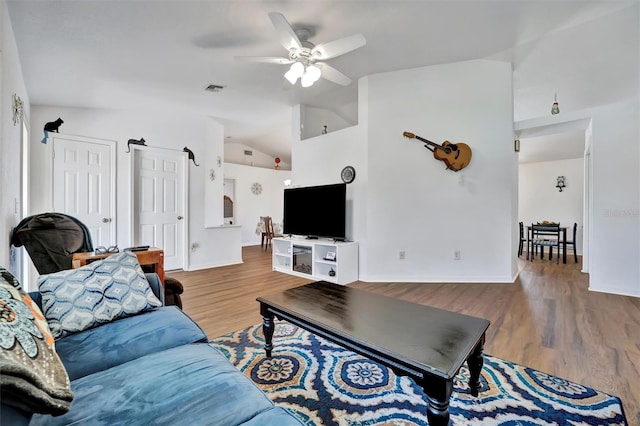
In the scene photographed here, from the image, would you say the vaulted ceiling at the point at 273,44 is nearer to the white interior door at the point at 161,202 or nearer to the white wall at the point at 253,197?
the white interior door at the point at 161,202

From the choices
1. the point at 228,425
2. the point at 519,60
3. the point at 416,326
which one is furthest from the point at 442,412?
the point at 519,60

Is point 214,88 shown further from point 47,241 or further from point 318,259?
point 318,259

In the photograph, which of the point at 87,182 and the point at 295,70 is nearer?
the point at 295,70

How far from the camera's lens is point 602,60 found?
3.44 m

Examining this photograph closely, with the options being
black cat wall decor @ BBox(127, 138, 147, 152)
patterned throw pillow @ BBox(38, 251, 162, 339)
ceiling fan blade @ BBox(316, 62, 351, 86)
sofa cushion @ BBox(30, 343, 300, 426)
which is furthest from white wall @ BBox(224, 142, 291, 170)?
sofa cushion @ BBox(30, 343, 300, 426)

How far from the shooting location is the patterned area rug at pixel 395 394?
1.37m

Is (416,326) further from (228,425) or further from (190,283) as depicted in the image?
(190,283)

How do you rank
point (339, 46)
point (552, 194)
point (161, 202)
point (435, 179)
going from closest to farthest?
point (339, 46), point (435, 179), point (161, 202), point (552, 194)

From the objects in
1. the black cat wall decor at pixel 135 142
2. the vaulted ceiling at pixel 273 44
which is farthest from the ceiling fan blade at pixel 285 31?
the black cat wall decor at pixel 135 142

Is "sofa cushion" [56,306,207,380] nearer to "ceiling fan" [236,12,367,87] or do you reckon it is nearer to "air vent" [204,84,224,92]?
"ceiling fan" [236,12,367,87]

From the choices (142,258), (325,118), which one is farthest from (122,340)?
(325,118)

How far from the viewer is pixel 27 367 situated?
0.66 m

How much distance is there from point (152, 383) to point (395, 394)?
119 cm

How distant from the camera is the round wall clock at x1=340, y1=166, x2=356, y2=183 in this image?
14.0 ft
